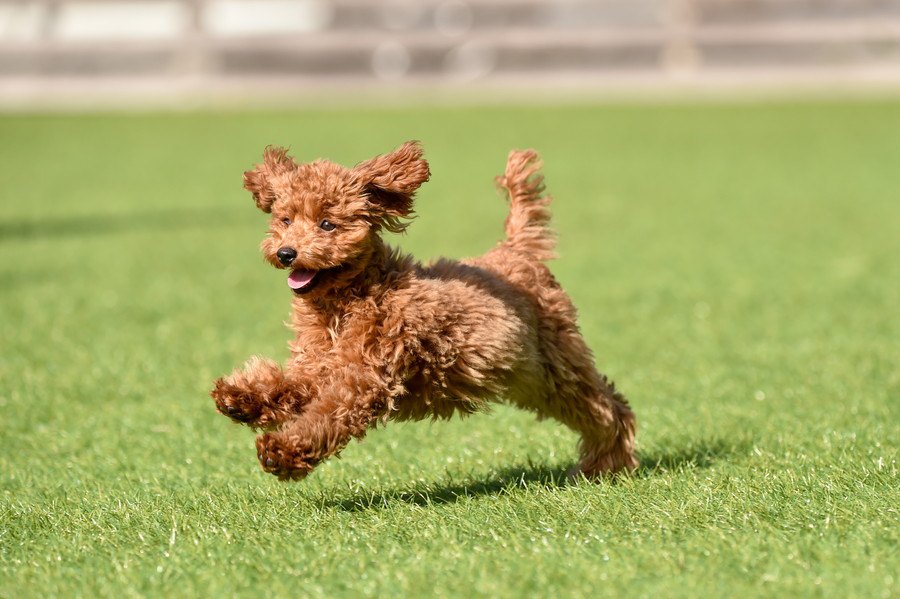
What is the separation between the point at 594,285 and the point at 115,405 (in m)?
4.85

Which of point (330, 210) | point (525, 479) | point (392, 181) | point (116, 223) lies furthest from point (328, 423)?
point (116, 223)

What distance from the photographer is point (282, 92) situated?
2898 cm

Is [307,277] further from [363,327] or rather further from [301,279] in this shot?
[363,327]

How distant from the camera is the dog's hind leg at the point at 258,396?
4598mm

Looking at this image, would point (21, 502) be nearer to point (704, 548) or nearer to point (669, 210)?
point (704, 548)

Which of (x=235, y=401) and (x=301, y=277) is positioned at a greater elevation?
(x=301, y=277)

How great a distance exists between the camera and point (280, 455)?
436 cm

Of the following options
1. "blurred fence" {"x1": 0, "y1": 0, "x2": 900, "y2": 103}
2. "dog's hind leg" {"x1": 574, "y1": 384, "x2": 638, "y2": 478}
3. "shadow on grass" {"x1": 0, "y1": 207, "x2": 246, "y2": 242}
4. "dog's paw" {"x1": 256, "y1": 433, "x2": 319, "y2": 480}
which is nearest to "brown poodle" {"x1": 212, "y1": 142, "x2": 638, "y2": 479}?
"dog's paw" {"x1": 256, "y1": 433, "x2": 319, "y2": 480}

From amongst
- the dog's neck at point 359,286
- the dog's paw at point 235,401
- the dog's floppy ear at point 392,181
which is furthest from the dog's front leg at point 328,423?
the dog's floppy ear at point 392,181

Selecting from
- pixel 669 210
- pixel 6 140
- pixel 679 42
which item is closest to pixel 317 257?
pixel 669 210

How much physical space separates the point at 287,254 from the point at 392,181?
0.50 meters

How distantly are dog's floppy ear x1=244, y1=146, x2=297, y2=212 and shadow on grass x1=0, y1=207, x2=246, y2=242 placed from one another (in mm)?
9528

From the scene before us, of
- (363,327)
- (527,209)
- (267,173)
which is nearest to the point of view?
(363,327)

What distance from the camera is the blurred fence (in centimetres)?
2791
